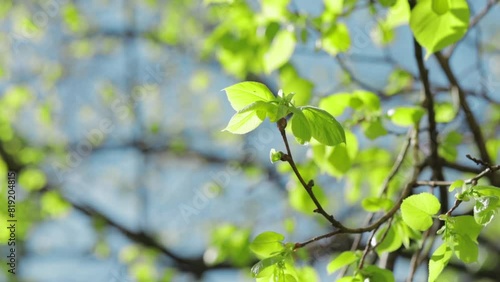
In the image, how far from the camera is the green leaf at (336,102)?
4.61ft

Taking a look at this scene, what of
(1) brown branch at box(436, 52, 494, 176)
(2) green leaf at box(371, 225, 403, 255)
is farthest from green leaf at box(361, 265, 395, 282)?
(1) brown branch at box(436, 52, 494, 176)

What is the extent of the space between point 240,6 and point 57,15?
3444 mm

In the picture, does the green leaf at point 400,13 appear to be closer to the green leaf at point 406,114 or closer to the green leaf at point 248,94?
the green leaf at point 406,114

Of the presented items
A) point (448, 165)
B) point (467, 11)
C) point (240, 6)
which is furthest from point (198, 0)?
point (467, 11)

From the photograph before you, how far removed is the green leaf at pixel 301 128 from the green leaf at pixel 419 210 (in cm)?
22

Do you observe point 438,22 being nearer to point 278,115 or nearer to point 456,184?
point 456,184

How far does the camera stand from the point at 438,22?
3.83 feet

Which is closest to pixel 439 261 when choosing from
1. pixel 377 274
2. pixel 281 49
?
pixel 377 274

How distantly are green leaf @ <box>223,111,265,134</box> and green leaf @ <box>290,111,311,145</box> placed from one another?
0.18 feet

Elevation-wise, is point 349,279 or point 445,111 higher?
point 445,111

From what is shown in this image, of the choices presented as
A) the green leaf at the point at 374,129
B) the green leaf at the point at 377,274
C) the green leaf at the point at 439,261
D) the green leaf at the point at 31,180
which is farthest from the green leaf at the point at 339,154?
the green leaf at the point at 31,180

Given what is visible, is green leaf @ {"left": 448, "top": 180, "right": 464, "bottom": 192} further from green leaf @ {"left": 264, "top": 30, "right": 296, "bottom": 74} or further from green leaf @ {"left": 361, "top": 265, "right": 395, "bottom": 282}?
green leaf @ {"left": 264, "top": 30, "right": 296, "bottom": 74}

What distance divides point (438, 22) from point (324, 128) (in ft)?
1.40

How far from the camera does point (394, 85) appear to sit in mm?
2439
